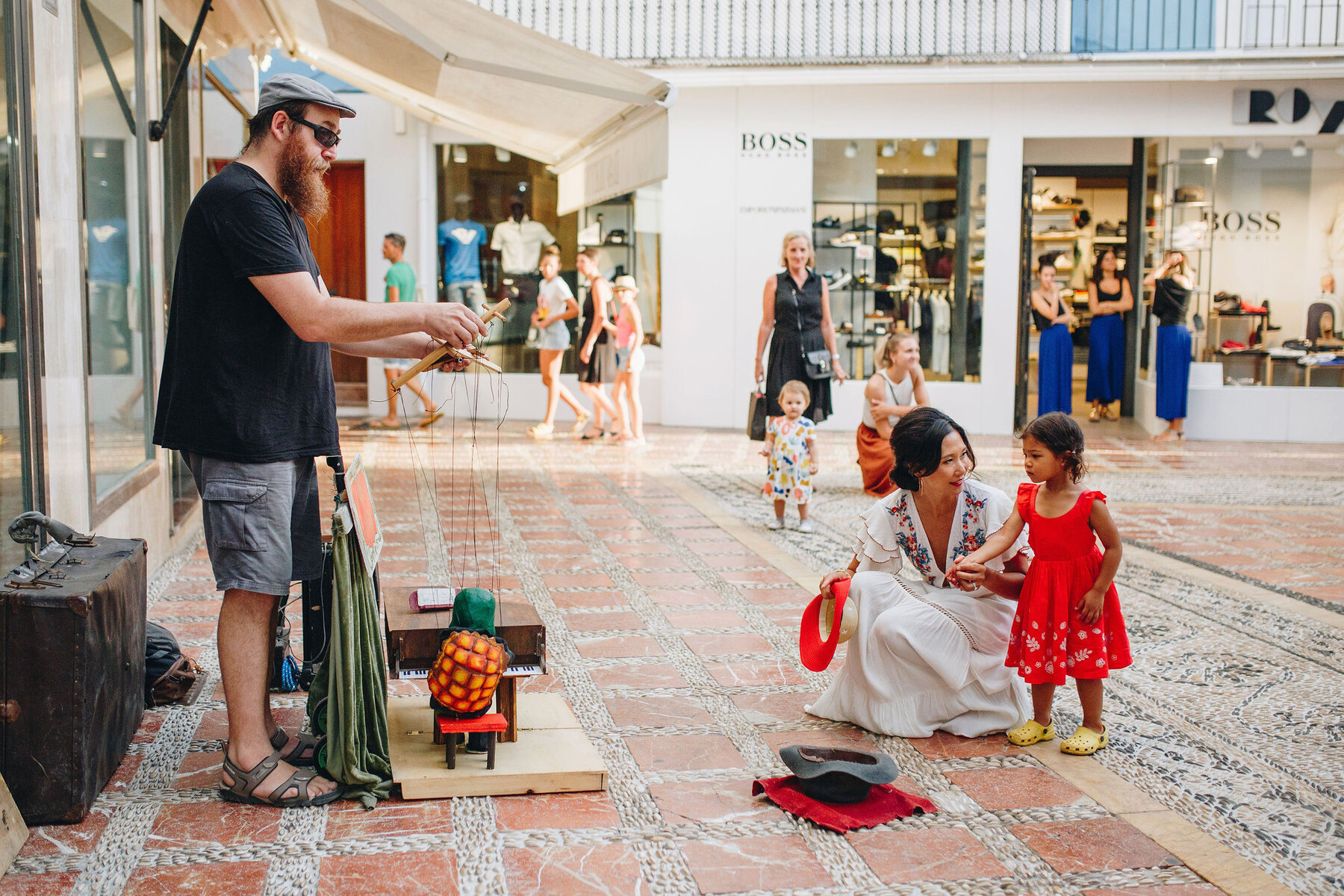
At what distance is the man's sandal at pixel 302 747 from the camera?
377cm

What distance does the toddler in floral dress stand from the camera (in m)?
8.20

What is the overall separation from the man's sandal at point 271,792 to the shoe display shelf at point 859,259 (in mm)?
12148

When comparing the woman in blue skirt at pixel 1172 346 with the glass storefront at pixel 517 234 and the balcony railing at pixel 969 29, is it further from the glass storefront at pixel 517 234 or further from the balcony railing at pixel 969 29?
the glass storefront at pixel 517 234

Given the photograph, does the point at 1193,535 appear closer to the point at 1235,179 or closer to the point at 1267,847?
the point at 1267,847

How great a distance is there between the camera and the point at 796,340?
31.7 feet

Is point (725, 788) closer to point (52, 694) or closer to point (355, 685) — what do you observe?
point (355, 685)

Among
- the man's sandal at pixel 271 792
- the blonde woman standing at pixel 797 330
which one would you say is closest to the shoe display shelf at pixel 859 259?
the blonde woman standing at pixel 797 330

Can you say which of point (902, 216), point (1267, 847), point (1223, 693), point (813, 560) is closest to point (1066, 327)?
point (902, 216)

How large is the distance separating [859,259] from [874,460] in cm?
676

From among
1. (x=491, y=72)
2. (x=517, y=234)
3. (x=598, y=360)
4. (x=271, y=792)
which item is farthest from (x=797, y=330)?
(x=517, y=234)

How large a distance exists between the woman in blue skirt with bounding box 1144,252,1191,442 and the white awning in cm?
793

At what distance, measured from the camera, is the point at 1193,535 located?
8.16 meters

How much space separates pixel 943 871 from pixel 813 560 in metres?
4.04

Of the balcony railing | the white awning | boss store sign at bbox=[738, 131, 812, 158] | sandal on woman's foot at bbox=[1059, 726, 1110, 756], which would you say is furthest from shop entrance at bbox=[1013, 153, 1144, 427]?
sandal on woman's foot at bbox=[1059, 726, 1110, 756]
